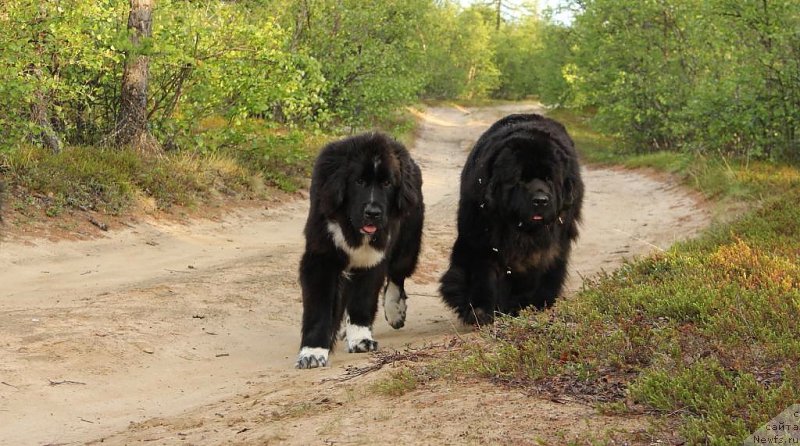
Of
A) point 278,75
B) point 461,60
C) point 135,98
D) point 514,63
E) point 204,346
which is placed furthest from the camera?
point 514,63

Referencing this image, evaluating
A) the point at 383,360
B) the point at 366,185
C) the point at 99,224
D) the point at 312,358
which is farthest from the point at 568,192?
the point at 99,224

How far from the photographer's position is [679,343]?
491cm

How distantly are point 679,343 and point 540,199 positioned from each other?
2051 mm

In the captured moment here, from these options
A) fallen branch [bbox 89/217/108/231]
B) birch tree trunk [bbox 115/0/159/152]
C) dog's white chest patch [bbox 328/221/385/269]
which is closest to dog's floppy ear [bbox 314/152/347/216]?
dog's white chest patch [bbox 328/221/385/269]

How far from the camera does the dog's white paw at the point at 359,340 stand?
680 cm

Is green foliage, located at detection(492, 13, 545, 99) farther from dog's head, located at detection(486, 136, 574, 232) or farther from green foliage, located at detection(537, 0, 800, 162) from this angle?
dog's head, located at detection(486, 136, 574, 232)

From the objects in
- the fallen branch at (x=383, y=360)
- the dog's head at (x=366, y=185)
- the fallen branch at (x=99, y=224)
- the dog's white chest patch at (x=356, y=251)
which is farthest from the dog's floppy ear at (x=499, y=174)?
the fallen branch at (x=99, y=224)

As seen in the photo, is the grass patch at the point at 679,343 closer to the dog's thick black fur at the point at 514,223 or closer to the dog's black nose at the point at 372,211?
the dog's thick black fur at the point at 514,223

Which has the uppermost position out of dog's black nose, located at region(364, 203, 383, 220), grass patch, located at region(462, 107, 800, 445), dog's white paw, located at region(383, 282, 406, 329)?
dog's black nose, located at region(364, 203, 383, 220)

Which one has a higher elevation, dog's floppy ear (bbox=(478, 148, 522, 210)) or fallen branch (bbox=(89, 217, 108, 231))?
dog's floppy ear (bbox=(478, 148, 522, 210))

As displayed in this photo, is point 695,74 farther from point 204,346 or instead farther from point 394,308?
point 204,346

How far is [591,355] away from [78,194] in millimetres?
8945

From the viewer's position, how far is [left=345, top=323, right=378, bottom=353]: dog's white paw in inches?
268

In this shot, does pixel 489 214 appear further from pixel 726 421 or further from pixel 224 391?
pixel 726 421
